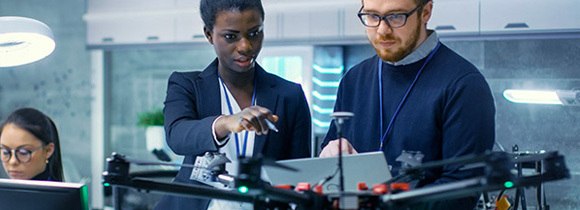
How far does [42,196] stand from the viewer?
1.37 metres

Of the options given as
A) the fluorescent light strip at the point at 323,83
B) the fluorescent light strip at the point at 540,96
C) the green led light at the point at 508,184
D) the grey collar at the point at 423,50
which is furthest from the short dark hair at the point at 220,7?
the fluorescent light strip at the point at 323,83

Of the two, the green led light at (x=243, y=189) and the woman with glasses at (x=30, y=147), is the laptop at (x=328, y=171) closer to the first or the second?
the green led light at (x=243, y=189)

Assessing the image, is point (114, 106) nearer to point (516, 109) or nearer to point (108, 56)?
point (108, 56)

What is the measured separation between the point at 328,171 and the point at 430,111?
0.33 meters

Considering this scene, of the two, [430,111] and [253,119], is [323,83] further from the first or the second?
[253,119]

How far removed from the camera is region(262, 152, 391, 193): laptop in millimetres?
1223

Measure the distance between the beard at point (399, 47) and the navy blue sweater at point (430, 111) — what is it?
0.17ft

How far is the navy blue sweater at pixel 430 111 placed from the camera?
1.39 m

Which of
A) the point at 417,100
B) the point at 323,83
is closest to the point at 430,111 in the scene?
the point at 417,100

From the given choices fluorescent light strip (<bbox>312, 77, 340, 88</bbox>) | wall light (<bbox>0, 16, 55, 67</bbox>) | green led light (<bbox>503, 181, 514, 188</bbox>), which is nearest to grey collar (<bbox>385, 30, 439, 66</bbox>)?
green led light (<bbox>503, 181, 514, 188</bbox>)

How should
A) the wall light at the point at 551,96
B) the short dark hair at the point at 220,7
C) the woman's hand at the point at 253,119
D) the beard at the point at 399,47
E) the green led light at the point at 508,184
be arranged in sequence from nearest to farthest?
the green led light at the point at 508,184 → the woman's hand at the point at 253,119 → the beard at the point at 399,47 → the short dark hair at the point at 220,7 → the wall light at the point at 551,96

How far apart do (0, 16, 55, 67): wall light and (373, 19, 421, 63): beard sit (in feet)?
2.72

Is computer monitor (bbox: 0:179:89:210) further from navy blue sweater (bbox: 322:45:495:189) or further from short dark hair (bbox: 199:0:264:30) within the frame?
navy blue sweater (bbox: 322:45:495:189)

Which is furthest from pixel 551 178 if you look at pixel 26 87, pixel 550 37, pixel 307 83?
pixel 26 87
